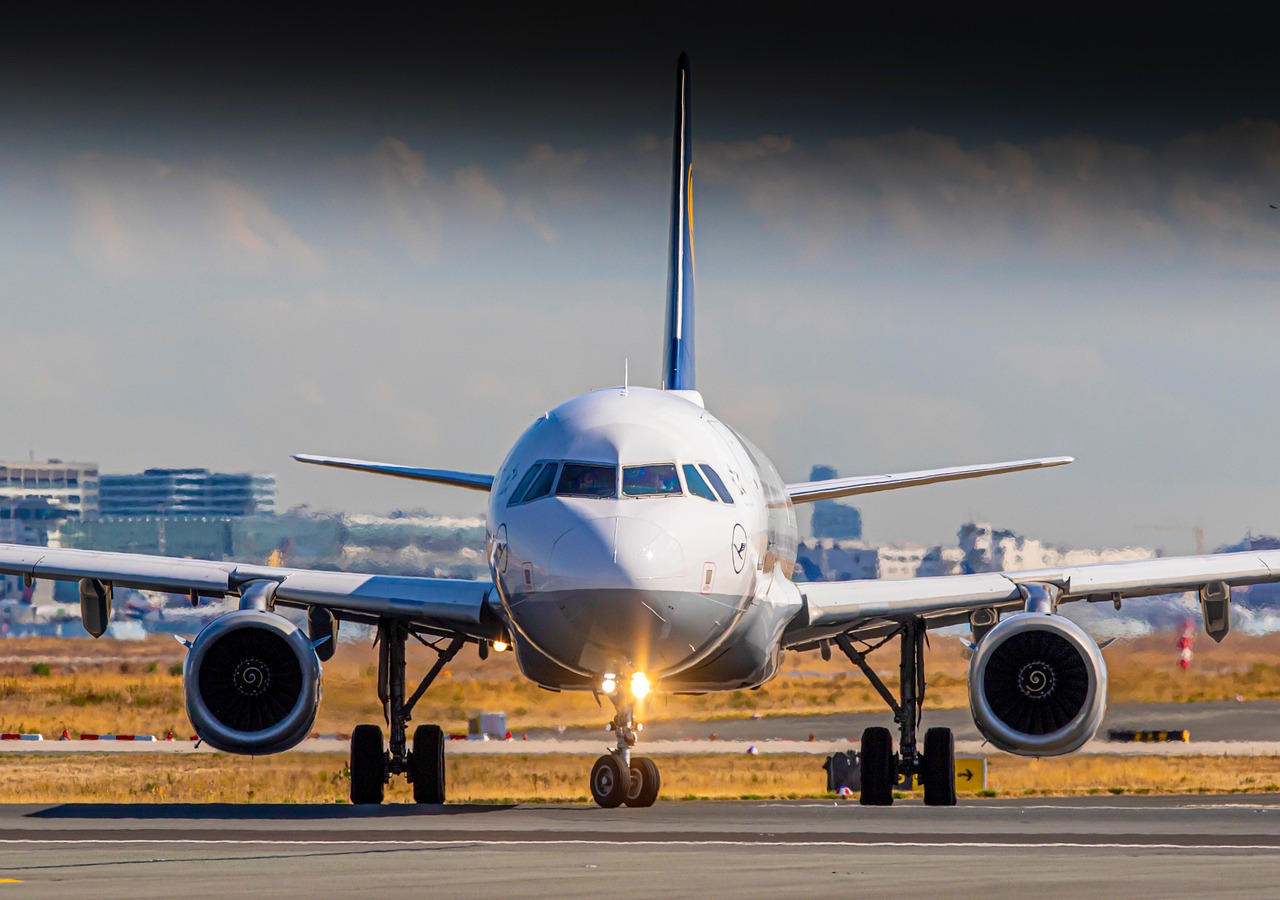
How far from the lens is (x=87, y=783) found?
31.5 meters

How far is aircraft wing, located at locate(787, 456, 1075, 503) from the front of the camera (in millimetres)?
27875

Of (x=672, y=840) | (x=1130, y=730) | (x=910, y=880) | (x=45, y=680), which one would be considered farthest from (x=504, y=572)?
(x=45, y=680)

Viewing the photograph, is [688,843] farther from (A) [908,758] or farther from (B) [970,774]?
(B) [970,774]

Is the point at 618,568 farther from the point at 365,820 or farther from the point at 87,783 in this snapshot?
the point at 87,783

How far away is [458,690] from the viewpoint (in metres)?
53.2

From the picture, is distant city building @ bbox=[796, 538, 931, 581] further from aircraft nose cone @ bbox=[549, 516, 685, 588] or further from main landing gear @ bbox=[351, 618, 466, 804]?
aircraft nose cone @ bbox=[549, 516, 685, 588]

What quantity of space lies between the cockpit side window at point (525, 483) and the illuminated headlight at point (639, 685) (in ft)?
7.48

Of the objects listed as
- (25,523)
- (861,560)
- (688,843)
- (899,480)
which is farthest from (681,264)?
(25,523)

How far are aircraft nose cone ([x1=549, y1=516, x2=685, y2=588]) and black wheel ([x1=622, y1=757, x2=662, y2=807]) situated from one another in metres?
3.70

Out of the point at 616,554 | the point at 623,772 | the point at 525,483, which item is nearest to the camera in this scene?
the point at 616,554

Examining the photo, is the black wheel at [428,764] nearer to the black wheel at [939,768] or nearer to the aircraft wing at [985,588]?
the aircraft wing at [985,588]

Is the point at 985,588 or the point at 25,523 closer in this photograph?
the point at 985,588

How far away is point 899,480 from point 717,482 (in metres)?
6.36

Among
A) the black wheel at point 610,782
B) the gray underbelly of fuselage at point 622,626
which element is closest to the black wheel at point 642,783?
the black wheel at point 610,782
